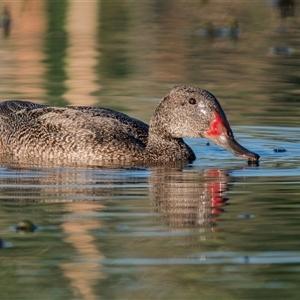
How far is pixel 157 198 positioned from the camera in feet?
31.5

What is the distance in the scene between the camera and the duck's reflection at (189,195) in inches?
345

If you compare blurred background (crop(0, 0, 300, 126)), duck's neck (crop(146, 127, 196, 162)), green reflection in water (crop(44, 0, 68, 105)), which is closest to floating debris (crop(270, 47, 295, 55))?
blurred background (crop(0, 0, 300, 126))

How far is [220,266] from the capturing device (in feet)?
23.7

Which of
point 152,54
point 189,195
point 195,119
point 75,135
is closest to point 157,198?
point 189,195

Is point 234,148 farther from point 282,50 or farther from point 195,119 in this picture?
point 282,50

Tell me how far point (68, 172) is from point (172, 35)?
13.3 m

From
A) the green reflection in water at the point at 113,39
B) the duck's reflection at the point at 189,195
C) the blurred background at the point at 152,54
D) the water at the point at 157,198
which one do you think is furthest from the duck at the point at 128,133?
the green reflection in water at the point at 113,39

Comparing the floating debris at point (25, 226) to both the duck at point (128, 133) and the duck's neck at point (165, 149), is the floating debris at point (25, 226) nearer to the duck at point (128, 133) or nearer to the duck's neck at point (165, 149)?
the duck at point (128, 133)

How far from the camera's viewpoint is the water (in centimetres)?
697

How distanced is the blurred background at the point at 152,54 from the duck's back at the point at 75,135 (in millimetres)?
1832

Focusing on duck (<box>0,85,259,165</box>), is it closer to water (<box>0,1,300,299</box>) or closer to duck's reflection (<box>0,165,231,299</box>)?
water (<box>0,1,300,299</box>)

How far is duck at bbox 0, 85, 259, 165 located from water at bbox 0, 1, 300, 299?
1.18 ft

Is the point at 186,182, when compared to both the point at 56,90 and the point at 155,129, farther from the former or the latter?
the point at 56,90

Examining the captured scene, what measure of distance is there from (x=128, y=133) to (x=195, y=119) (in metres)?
0.88
